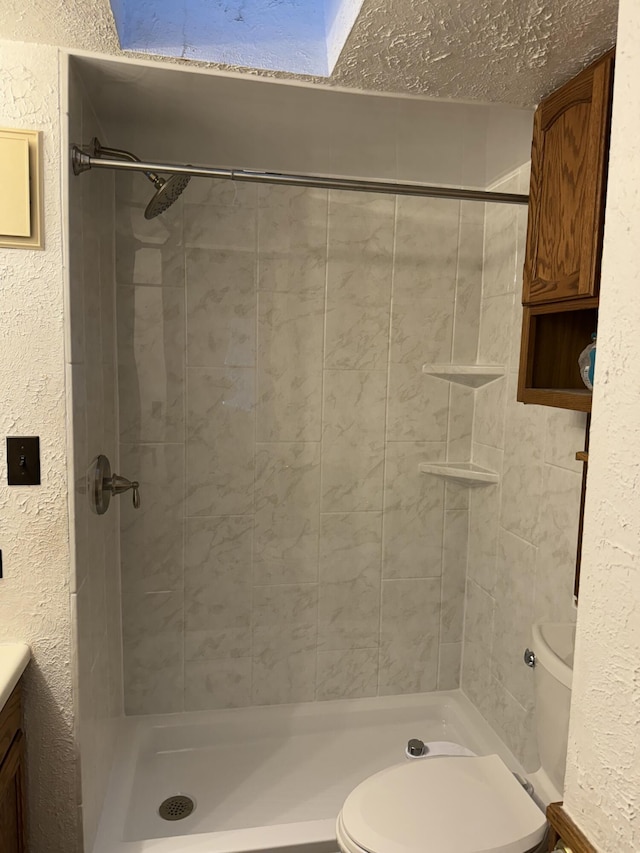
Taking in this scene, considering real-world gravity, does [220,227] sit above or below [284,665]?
above

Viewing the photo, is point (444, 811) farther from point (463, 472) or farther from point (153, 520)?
point (153, 520)

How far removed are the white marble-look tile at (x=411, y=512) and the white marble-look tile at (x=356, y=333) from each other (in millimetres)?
334

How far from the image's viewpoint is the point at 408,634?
7.67 feet

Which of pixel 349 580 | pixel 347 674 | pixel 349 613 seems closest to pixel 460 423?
pixel 349 580

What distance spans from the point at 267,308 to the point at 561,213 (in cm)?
102

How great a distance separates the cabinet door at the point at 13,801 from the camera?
127 centimetres

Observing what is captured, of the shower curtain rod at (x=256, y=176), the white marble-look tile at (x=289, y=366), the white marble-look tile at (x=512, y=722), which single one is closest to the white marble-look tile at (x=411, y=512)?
the white marble-look tile at (x=289, y=366)

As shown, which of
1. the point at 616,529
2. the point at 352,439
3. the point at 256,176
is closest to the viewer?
the point at 616,529

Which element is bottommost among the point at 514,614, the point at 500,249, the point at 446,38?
the point at 514,614

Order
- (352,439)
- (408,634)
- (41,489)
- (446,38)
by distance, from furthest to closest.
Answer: (408,634)
(352,439)
(41,489)
(446,38)

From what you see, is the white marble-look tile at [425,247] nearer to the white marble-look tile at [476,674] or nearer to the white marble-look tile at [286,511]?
the white marble-look tile at [286,511]

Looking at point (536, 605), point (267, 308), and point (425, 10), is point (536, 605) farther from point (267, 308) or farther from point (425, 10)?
point (425, 10)

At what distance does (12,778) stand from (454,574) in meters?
1.59

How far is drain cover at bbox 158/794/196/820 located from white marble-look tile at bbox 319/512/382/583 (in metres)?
0.83
